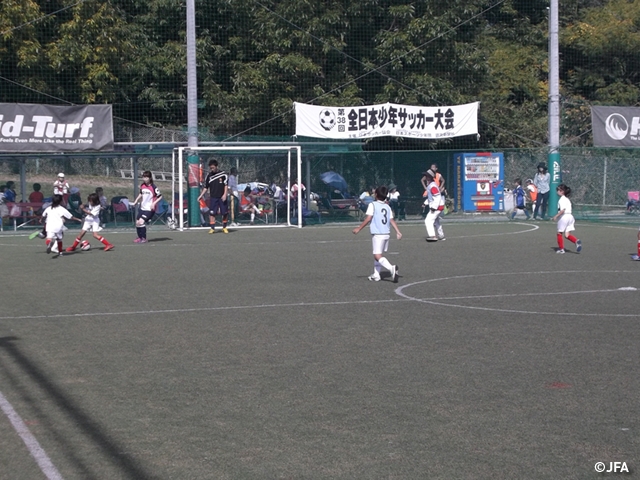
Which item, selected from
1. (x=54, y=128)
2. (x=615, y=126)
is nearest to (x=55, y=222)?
(x=54, y=128)

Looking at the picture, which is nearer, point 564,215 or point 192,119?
point 564,215

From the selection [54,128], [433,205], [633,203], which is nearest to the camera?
[433,205]

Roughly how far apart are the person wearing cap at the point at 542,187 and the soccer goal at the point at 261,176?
26.6 ft

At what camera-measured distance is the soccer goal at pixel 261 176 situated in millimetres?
28281

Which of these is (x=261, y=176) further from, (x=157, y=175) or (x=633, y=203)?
(x=633, y=203)

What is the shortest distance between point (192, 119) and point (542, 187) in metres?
11.8

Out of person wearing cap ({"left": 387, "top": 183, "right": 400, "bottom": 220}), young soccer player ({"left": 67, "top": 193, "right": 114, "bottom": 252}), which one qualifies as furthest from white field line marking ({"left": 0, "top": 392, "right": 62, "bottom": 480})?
person wearing cap ({"left": 387, "top": 183, "right": 400, "bottom": 220})

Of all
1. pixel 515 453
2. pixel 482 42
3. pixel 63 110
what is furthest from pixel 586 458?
pixel 482 42

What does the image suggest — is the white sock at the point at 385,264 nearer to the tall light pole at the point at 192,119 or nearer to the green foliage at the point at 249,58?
the tall light pole at the point at 192,119

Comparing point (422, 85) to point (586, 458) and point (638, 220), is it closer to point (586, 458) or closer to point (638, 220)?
point (638, 220)

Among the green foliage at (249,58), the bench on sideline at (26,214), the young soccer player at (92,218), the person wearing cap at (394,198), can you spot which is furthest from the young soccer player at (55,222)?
the person wearing cap at (394,198)

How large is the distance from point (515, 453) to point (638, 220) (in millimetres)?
24863

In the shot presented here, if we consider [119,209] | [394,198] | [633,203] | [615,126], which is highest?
[615,126]

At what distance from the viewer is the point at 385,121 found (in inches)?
1188
